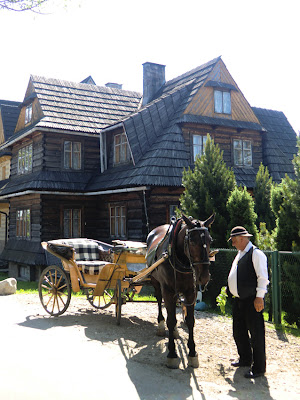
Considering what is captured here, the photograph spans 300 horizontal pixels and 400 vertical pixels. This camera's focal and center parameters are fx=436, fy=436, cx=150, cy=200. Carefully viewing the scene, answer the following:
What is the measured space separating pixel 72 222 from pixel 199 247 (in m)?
15.1

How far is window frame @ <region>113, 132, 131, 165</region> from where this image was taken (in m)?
18.6

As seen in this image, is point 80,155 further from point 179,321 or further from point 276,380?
point 276,380

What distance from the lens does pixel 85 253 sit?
9.96 m

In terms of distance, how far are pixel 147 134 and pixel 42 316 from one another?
10757 millimetres

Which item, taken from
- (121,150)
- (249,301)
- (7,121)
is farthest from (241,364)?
(7,121)

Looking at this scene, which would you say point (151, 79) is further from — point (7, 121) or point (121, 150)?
point (7, 121)

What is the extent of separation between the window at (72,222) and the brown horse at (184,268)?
43.9ft

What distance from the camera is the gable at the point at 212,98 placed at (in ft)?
61.8

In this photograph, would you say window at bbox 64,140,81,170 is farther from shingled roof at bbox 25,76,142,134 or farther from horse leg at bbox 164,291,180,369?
horse leg at bbox 164,291,180,369

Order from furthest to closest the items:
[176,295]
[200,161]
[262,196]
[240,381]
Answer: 1. [262,196]
2. [200,161]
3. [176,295]
4. [240,381]

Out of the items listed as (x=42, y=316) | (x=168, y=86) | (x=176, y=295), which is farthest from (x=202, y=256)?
(x=168, y=86)

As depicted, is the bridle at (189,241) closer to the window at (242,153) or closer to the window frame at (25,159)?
the window at (242,153)

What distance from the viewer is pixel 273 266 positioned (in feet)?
27.9

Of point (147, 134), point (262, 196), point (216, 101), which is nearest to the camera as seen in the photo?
point (262, 196)
